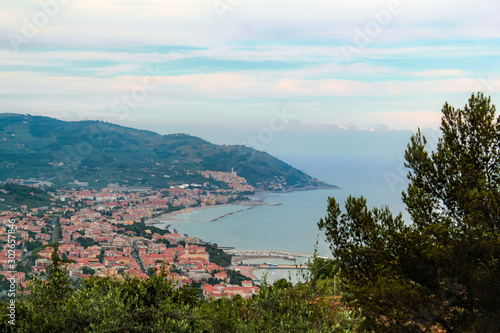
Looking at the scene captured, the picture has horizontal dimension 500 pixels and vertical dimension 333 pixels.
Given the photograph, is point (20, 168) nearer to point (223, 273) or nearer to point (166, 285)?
point (223, 273)

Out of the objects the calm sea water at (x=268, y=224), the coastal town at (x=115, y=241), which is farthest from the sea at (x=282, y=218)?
the coastal town at (x=115, y=241)

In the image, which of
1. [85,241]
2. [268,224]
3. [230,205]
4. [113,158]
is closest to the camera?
[85,241]

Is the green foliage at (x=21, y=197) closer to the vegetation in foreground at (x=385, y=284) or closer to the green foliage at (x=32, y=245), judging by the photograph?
the green foliage at (x=32, y=245)

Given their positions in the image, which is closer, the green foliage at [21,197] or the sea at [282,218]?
the sea at [282,218]

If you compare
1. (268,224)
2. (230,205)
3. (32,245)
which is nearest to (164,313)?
(32,245)

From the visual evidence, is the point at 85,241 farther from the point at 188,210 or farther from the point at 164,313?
the point at 164,313

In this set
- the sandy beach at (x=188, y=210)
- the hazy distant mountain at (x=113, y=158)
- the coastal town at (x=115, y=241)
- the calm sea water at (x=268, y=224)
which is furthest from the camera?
the hazy distant mountain at (x=113, y=158)
